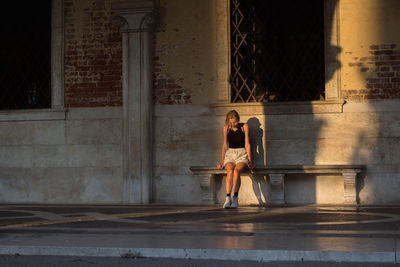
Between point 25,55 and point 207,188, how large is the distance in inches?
189

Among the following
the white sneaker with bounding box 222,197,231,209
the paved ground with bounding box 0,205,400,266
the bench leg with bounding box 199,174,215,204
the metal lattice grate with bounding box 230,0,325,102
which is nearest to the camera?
the paved ground with bounding box 0,205,400,266

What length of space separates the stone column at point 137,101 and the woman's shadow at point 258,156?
192 centimetres

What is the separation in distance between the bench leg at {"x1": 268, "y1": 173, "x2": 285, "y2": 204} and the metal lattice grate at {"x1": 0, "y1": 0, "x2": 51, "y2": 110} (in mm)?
4804

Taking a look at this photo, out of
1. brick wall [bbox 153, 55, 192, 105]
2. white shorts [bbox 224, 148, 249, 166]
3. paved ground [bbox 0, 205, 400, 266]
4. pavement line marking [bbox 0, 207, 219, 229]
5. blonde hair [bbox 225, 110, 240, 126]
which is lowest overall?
pavement line marking [bbox 0, 207, 219, 229]

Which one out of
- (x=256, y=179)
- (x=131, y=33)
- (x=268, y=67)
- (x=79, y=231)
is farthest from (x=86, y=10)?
(x=79, y=231)

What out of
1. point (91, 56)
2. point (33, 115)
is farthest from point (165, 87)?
point (33, 115)

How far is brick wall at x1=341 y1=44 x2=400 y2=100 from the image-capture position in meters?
11.5

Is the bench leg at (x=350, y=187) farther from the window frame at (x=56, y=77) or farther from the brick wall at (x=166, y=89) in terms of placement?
the window frame at (x=56, y=77)

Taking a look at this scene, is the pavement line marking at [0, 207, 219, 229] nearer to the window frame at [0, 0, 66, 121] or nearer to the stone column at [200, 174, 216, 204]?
the stone column at [200, 174, 216, 204]

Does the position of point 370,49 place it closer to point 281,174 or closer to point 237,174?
point 281,174

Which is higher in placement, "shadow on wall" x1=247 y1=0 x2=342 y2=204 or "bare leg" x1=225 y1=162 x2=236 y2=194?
"shadow on wall" x1=247 y1=0 x2=342 y2=204

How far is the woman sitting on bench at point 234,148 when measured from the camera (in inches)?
440

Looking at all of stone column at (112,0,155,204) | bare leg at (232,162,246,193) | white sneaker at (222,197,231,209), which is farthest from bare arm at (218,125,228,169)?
stone column at (112,0,155,204)

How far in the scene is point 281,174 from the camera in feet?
37.7
